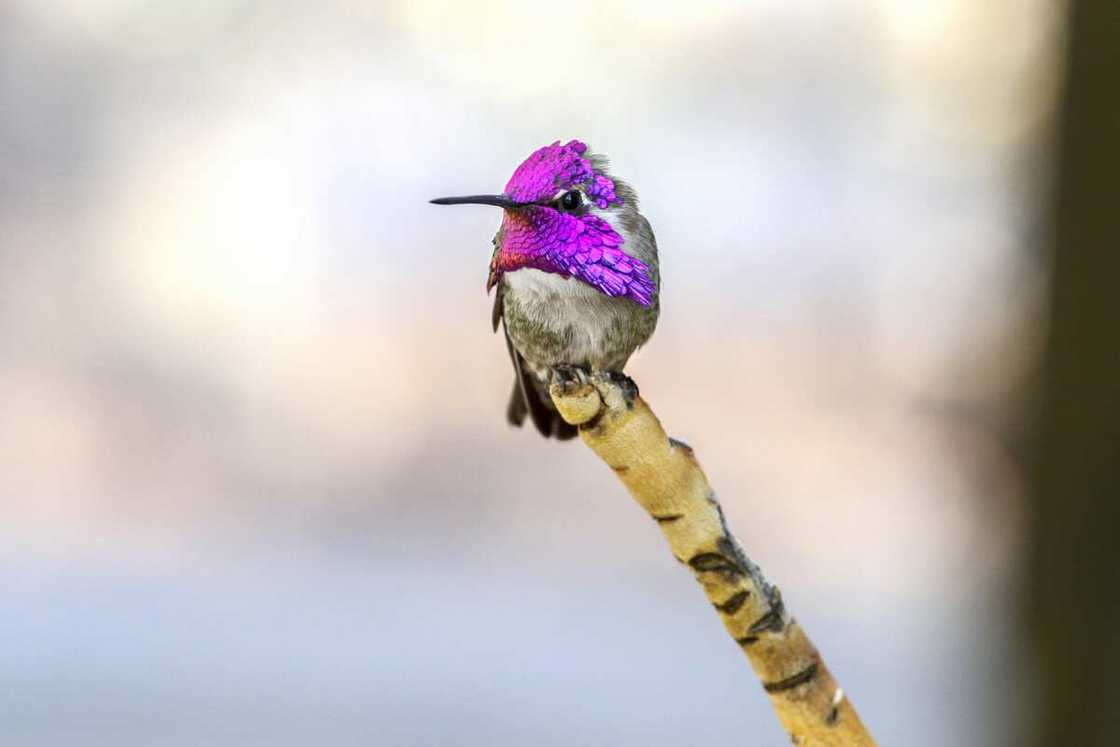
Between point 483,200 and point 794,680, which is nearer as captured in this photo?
point 483,200

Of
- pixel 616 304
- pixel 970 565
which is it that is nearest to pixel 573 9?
pixel 970 565

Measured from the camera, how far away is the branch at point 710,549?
0.50 metres

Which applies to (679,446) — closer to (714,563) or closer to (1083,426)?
(714,563)

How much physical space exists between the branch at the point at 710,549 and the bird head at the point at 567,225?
0.05 m

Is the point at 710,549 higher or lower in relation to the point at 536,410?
lower

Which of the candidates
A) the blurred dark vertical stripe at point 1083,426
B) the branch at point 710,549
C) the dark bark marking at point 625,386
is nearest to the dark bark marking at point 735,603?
the branch at point 710,549

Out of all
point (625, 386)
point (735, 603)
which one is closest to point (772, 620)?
point (735, 603)

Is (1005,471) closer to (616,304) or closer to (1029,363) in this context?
(1029,363)

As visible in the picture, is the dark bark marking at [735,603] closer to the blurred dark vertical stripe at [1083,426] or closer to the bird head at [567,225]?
the bird head at [567,225]

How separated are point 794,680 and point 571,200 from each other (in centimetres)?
25

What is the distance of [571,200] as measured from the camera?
471 mm

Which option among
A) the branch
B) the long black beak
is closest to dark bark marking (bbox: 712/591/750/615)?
the branch

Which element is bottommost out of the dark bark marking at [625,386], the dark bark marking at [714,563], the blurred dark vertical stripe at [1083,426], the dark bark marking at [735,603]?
the dark bark marking at [735,603]

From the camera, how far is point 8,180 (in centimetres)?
174
